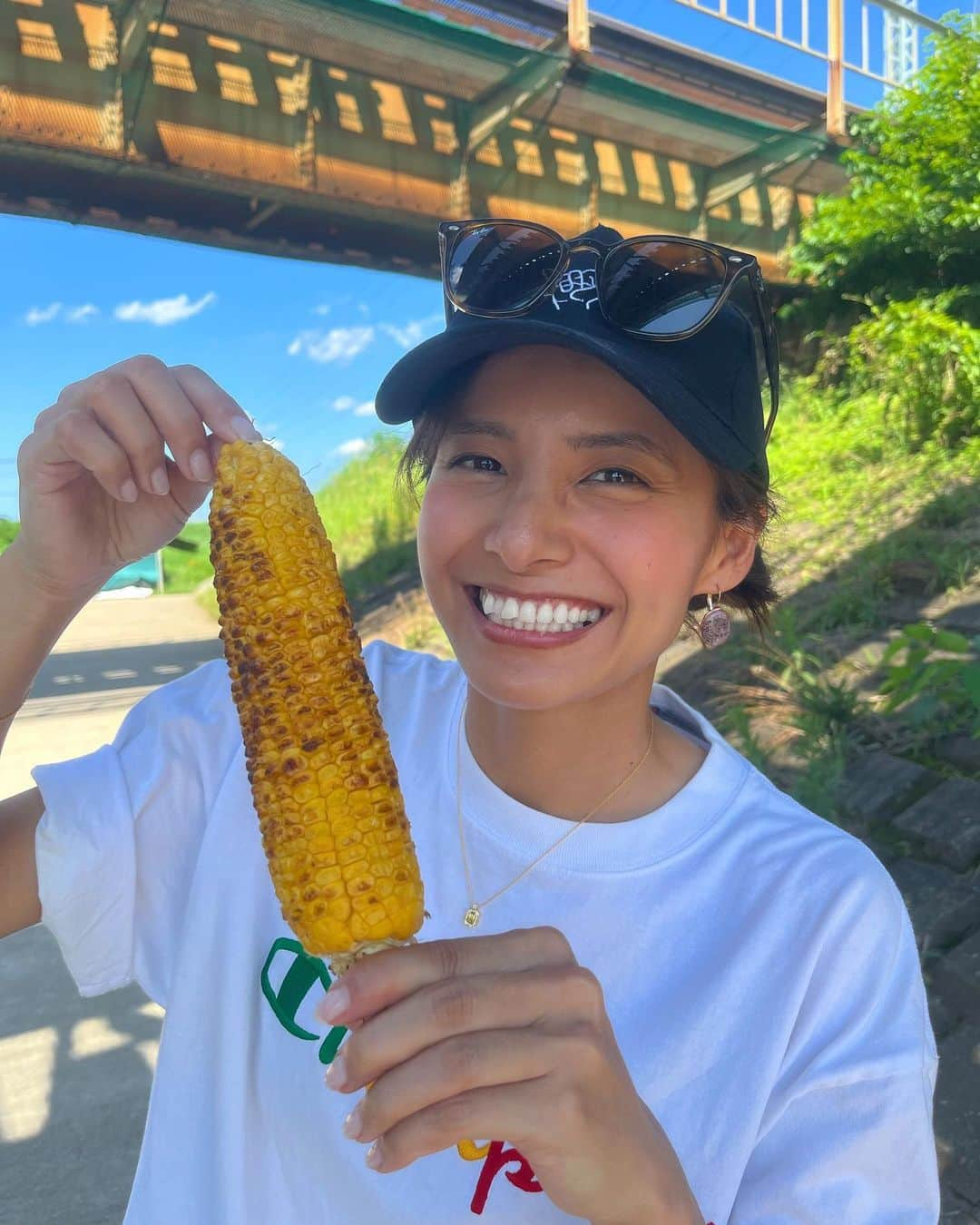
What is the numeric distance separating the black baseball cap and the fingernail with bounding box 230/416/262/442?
0.25m

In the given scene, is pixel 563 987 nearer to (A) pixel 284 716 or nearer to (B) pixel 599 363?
Result: (A) pixel 284 716

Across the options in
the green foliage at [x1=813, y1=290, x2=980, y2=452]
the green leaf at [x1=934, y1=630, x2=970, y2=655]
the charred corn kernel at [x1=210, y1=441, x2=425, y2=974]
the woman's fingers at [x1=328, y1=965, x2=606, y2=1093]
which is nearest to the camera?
the woman's fingers at [x1=328, y1=965, x2=606, y2=1093]

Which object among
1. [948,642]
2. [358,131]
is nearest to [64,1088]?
[948,642]

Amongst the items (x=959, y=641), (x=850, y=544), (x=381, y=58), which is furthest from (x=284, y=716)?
(x=381, y=58)

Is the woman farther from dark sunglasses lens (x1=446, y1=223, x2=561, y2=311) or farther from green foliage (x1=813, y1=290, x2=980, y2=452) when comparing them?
green foliage (x1=813, y1=290, x2=980, y2=452)

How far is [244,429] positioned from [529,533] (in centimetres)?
42

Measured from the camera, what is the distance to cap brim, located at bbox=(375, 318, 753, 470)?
123 cm

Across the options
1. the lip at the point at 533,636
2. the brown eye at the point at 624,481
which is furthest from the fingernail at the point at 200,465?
the brown eye at the point at 624,481

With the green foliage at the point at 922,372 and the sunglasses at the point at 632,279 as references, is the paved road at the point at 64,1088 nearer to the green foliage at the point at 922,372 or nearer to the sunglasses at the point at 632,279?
the sunglasses at the point at 632,279

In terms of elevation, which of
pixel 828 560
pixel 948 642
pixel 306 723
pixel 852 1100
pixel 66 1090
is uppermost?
pixel 828 560

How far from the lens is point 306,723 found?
3.51ft

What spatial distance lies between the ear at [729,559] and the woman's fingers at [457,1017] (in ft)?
2.67

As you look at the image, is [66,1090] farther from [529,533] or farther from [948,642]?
[948,642]

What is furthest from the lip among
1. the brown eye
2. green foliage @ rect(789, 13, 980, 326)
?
green foliage @ rect(789, 13, 980, 326)
